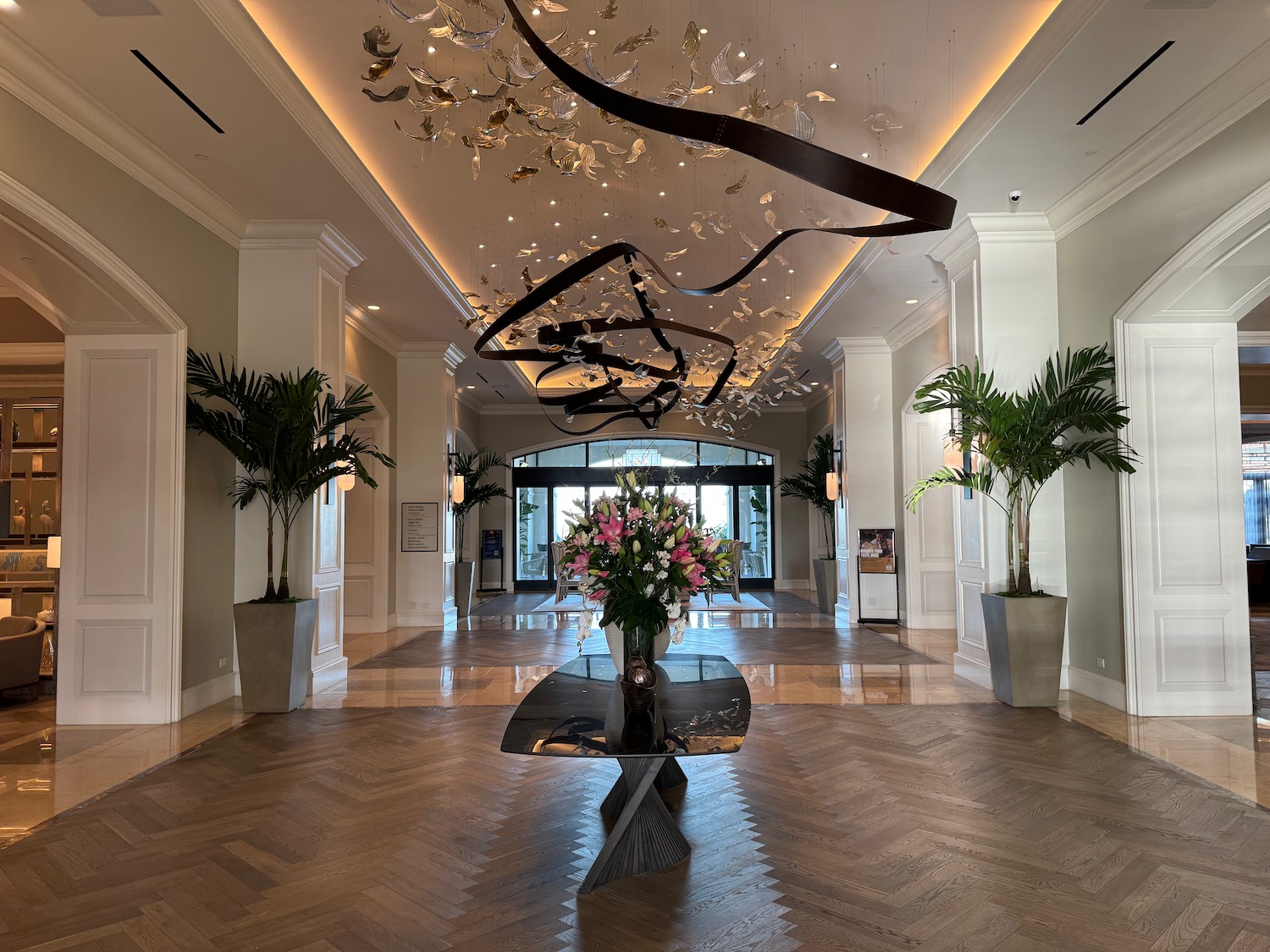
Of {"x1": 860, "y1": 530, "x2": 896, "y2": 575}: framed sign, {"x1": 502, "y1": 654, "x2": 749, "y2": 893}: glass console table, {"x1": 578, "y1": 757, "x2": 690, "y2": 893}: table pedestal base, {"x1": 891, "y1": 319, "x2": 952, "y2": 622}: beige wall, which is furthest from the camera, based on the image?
{"x1": 860, "y1": 530, "x2": 896, "y2": 575}: framed sign

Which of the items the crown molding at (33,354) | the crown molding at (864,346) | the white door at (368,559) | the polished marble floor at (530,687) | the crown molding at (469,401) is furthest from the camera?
the crown molding at (469,401)

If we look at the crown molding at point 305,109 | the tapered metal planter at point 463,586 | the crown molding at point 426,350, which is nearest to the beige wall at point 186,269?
the crown molding at point 305,109

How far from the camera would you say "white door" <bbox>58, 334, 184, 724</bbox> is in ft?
18.9

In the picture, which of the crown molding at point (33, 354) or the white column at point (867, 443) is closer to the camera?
the crown molding at point (33, 354)

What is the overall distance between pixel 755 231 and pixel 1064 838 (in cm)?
592

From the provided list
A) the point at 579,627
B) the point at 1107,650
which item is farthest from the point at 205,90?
the point at 1107,650

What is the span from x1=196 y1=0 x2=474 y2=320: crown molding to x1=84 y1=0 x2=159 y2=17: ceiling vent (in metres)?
0.24

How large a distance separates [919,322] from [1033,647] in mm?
4957

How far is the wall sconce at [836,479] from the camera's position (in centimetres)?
1170

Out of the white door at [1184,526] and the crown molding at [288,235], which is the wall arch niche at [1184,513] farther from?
the crown molding at [288,235]

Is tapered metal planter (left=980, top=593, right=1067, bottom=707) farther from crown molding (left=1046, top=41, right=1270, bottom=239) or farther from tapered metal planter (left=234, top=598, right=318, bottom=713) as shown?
tapered metal planter (left=234, top=598, right=318, bottom=713)

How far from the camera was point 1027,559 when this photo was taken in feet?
20.5

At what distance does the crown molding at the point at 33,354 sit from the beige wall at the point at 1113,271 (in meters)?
9.96

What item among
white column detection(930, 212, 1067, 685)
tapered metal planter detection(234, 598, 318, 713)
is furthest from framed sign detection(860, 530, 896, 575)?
tapered metal planter detection(234, 598, 318, 713)
